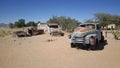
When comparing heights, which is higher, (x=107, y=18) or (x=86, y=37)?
(x=107, y=18)

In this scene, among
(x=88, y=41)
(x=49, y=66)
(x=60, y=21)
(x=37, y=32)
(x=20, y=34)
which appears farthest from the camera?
(x=60, y=21)

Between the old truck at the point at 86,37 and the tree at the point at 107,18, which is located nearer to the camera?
the old truck at the point at 86,37

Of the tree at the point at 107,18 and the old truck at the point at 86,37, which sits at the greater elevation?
the tree at the point at 107,18

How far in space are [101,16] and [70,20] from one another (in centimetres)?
1255

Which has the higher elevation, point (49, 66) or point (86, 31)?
point (86, 31)

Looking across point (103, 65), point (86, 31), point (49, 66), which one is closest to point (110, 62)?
point (103, 65)

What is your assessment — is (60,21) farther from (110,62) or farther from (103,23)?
(110,62)

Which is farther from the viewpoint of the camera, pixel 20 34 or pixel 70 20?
pixel 70 20

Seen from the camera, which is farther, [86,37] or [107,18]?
[107,18]

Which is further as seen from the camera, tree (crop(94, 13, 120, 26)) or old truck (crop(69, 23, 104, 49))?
tree (crop(94, 13, 120, 26))

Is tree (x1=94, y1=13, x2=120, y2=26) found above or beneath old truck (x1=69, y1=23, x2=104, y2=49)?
above

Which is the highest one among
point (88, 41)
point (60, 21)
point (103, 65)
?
point (60, 21)

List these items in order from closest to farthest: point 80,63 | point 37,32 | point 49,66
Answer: point 49,66
point 80,63
point 37,32

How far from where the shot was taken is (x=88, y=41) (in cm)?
1288
